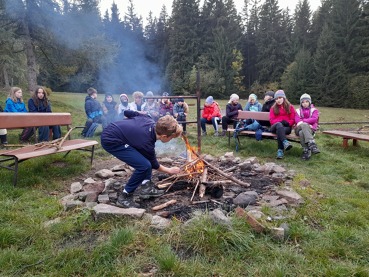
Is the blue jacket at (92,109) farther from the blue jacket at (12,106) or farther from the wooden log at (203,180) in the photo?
the wooden log at (203,180)

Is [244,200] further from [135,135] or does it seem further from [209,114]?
[209,114]

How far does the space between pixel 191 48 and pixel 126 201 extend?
115 ft

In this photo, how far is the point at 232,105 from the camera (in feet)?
29.6

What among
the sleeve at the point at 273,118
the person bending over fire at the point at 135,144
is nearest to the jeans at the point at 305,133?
the sleeve at the point at 273,118

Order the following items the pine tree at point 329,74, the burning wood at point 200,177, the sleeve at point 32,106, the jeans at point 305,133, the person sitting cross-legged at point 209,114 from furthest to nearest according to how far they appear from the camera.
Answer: the pine tree at point 329,74 < the person sitting cross-legged at point 209,114 < the sleeve at point 32,106 < the jeans at point 305,133 < the burning wood at point 200,177

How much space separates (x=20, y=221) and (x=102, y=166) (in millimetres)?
2640

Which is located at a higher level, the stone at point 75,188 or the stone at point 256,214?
the stone at point 256,214

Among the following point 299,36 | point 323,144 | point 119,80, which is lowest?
point 323,144

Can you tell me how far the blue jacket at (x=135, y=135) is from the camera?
3.57 m

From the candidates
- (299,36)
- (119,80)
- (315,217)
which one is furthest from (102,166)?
(299,36)

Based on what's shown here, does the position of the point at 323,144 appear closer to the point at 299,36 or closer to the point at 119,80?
the point at 119,80

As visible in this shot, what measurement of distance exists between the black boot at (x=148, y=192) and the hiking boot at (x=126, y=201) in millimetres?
154

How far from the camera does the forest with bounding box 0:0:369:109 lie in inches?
536

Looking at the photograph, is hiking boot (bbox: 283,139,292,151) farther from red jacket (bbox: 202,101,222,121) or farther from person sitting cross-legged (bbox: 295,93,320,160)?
red jacket (bbox: 202,101,222,121)
